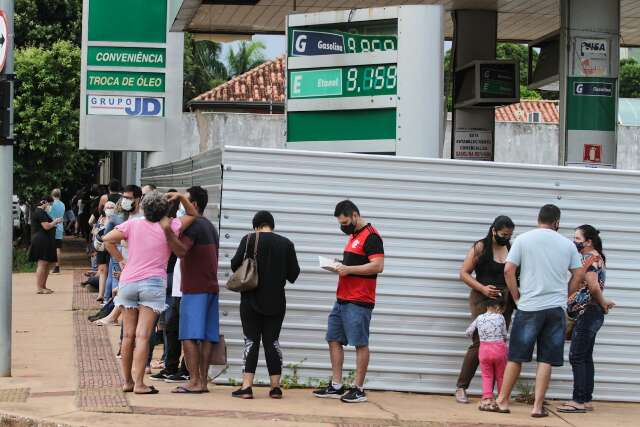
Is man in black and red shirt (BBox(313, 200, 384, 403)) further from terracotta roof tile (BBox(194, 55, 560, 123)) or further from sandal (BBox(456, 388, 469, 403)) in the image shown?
terracotta roof tile (BBox(194, 55, 560, 123))

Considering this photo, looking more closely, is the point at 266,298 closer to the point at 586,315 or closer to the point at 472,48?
the point at 586,315

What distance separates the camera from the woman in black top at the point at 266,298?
32.4 feet

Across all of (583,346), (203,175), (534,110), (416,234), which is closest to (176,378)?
(203,175)

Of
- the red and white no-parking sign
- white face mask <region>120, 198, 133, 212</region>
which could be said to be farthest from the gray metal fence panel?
white face mask <region>120, 198, 133, 212</region>

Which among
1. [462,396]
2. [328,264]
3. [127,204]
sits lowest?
[462,396]

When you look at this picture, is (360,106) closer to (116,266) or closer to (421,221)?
(421,221)

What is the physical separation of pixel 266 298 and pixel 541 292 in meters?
2.39

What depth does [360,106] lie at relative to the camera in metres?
12.7

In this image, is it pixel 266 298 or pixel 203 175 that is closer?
pixel 266 298

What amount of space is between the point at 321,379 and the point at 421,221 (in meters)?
1.82

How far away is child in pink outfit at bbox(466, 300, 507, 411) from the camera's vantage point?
10.2 metres

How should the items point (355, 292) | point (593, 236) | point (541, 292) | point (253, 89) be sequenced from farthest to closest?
point (253, 89), point (593, 236), point (355, 292), point (541, 292)

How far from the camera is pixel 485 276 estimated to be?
1044cm

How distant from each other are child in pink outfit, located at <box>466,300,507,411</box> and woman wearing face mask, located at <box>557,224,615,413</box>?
693mm
